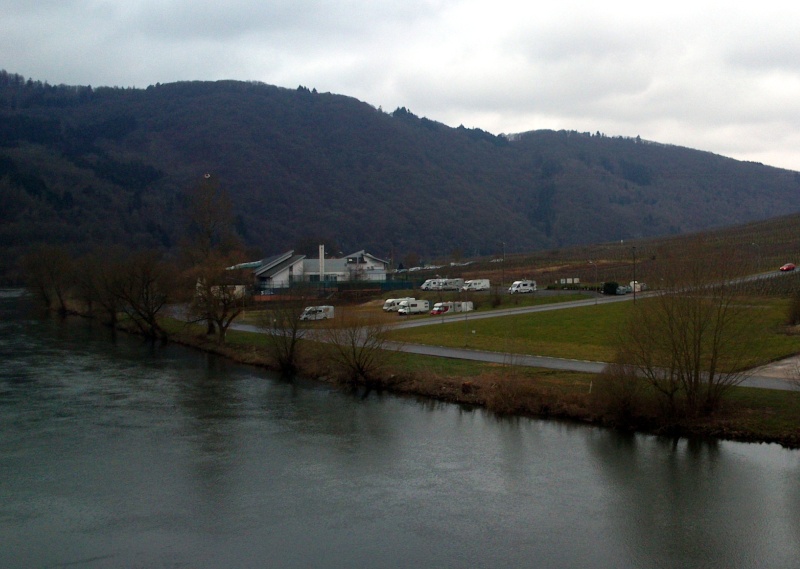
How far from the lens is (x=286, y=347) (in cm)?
3816

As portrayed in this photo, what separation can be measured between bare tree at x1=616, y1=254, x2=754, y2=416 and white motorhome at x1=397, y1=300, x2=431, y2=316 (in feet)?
109

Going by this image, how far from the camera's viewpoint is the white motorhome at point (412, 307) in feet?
188

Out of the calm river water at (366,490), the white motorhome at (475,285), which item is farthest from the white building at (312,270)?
the calm river water at (366,490)

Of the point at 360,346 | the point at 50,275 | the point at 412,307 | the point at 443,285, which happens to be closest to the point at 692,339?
the point at 360,346

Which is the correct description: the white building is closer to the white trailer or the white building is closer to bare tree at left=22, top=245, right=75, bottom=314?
the white trailer

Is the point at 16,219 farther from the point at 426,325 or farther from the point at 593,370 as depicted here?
the point at 593,370

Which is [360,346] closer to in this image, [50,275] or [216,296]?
[216,296]

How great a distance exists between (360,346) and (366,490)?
1500 cm

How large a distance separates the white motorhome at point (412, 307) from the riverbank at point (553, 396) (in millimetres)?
19727

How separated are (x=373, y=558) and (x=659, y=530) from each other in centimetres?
643

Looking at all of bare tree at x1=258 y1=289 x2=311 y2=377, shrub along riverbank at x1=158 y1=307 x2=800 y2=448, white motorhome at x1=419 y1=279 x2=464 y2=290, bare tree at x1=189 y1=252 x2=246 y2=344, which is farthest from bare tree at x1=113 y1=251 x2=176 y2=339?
white motorhome at x1=419 y1=279 x2=464 y2=290

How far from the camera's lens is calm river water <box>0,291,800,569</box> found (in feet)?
51.1

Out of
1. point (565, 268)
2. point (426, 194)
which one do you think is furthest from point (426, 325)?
point (426, 194)

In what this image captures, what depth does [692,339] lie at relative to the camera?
79.6 ft
